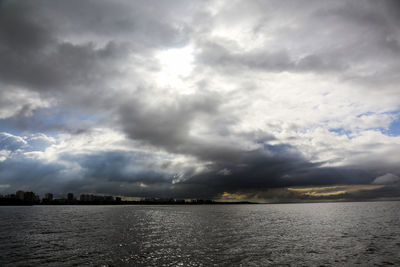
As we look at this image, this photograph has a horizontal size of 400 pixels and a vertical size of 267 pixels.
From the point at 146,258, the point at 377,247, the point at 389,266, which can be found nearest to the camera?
the point at 389,266

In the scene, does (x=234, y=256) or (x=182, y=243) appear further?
(x=182, y=243)

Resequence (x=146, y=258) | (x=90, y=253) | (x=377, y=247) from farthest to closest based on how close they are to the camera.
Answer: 1. (x=377, y=247)
2. (x=90, y=253)
3. (x=146, y=258)

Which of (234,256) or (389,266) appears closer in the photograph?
(389,266)

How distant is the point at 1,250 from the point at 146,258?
29954 mm

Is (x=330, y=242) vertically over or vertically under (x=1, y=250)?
under

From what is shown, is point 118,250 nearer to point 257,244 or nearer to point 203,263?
point 203,263

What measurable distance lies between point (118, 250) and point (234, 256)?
23.1 metres

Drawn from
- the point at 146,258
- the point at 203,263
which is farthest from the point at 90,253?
the point at 203,263

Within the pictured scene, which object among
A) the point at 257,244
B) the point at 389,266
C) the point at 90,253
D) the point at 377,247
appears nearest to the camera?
the point at 389,266

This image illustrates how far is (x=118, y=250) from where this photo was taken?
46938 millimetres

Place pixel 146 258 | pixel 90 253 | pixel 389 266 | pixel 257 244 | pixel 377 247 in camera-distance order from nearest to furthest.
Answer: pixel 389 266, pixel 146 258, pixel 90 253, pixel 377 247, pixel 257 244

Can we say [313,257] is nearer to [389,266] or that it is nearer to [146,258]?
[389,266]

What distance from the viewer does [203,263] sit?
3709 cm

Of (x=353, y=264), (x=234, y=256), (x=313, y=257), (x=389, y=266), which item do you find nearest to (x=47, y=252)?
(x=234, y=256)
